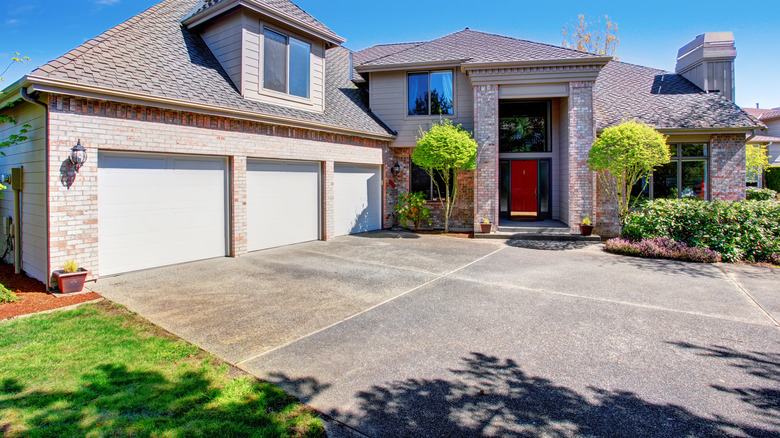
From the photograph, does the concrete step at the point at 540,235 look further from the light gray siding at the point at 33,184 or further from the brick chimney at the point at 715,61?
the light gray siding at the point at 33,184

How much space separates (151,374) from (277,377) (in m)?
1.20

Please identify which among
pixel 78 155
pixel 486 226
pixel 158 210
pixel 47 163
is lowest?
pixel 486 226

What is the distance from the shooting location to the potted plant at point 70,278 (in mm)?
6395

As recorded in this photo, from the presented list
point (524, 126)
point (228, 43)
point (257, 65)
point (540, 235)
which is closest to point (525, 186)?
point (524, 126)

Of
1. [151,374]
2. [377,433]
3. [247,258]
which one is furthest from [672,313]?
[247,258]

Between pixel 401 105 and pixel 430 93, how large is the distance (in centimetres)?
114

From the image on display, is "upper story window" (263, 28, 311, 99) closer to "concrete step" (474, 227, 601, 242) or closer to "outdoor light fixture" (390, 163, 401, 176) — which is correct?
"outdoor light fixture" (390, 163, 401, 176)

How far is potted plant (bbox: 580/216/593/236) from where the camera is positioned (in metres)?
12.1

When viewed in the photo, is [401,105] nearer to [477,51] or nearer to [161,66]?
[477,51]

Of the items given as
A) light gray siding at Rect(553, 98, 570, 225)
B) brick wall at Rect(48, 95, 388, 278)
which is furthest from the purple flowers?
brick wall at Rect(48, 95, 388, 278)

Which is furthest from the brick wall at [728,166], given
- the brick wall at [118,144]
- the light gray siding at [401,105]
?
the brick wall at [118,144]

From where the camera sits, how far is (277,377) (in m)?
3.75

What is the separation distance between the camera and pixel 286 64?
1080 centimetres

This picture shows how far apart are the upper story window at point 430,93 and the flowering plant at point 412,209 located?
309cm
